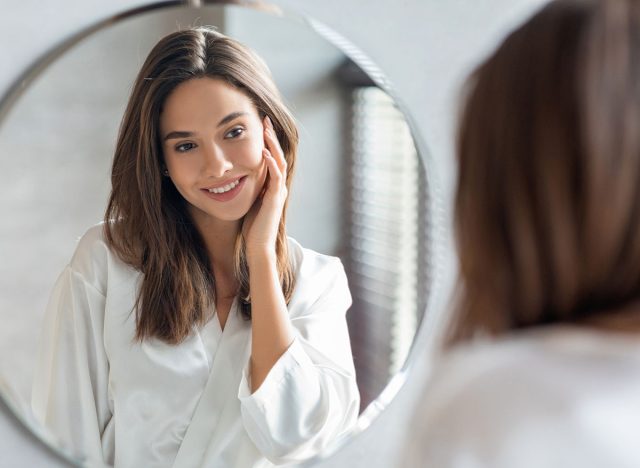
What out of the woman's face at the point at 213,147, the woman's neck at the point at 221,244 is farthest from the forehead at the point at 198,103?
the woman's neck at the point at 221,244

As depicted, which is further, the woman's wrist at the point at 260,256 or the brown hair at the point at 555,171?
the woman's wrist at the point at 260,256

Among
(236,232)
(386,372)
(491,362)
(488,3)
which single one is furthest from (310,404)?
(488,3)

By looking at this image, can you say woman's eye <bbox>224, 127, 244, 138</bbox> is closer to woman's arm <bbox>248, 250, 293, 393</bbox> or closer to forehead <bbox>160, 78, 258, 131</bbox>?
forehead <bbox>160, 78, 258, 131</bbox>

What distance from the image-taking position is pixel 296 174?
3.06ft

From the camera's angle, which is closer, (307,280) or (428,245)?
(307,280)

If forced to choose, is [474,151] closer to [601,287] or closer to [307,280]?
[601,287]

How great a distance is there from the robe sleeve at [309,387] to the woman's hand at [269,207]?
0.07 m

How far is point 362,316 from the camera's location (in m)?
0.98

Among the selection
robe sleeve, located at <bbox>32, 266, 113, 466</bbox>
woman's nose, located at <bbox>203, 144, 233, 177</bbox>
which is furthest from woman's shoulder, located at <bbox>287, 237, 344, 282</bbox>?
robe sleeve, located at <bbox>32, 266, 113, 466</bbox>

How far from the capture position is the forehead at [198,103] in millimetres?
862

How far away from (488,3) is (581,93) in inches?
23.9

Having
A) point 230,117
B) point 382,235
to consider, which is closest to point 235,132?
point 230,117

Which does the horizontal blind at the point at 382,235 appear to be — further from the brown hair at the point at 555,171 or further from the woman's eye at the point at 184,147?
the brown hair at the point at 555,171

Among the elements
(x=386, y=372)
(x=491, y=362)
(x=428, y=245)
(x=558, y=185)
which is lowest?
(x=386, y=372)
